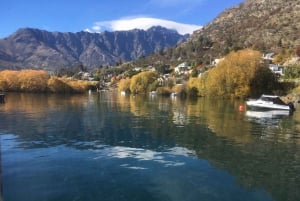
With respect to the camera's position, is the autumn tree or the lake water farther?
the autumn tree

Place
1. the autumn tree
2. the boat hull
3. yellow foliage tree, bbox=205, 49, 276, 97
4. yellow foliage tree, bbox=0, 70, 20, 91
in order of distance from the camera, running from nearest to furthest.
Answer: the boat hull → yellow foliage tree, bbox=205, 49, 276, 97 → yellow foliage tree, bbox=0, 70, 20, 91 → the autumn tree

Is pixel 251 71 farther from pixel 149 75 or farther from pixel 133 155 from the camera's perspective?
pixel 133 155

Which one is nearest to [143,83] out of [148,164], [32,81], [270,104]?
[32,81]

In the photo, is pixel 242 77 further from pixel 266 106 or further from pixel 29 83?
pixel 29 83

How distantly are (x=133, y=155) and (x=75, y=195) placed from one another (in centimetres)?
999

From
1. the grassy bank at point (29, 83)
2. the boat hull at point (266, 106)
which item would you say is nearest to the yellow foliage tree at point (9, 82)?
the grassy bank at point (29, 83)

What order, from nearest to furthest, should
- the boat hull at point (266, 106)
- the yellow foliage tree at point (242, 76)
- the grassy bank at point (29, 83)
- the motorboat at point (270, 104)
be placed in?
the boat hull at point (266, 106) → the motorboat at point (270, 104) → the yellow foliage tree at point (242, 76) → the grassy bank at point (29, 83)


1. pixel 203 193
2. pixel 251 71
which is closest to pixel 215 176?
pixel 203 193

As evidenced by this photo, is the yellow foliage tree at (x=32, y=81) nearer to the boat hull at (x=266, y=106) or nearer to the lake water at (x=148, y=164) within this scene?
the boat hull at (x=266, y=106)

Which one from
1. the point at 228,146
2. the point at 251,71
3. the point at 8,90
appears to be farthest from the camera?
the point at 8,90

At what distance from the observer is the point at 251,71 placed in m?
117

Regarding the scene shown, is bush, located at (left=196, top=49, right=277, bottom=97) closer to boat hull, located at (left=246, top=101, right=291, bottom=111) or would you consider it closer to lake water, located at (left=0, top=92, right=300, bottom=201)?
boat hull, located at (left=246, top=101, right=291, bottom=111)

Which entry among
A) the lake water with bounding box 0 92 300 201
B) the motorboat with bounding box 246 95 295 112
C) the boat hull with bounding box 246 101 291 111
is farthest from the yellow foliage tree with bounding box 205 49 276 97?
the lake water with bounding box 0 92 300 201

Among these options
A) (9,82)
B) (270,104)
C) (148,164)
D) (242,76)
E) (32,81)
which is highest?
(242,76)
